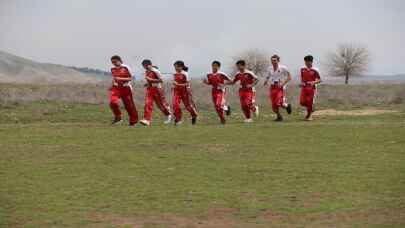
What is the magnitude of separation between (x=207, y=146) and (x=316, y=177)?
414 centimetres

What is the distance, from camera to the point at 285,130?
18609 millimetres

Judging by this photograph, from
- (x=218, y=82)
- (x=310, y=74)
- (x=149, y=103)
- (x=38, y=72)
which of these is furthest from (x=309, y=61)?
(x=38, y=72)

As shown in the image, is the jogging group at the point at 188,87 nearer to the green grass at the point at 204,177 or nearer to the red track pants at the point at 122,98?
the red track pants at the point at 122,98

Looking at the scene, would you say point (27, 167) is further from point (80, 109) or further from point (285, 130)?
point (80, 109)

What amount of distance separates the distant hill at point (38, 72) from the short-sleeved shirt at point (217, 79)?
5786cm

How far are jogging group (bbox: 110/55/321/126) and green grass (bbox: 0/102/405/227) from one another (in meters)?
2.61

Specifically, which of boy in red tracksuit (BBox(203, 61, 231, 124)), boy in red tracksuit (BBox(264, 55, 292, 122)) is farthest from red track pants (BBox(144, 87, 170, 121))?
boy in red tracksuit (BBox(264, 55, 292, 122))

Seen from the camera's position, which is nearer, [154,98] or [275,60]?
[154,98]

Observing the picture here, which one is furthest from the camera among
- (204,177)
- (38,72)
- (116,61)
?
(38,72)

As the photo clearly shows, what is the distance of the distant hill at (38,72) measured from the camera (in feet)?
274

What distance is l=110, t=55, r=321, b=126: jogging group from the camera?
69.5 feet

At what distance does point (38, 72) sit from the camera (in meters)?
90.1

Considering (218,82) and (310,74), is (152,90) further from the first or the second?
(310,74)

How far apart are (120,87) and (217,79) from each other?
2.70 m
